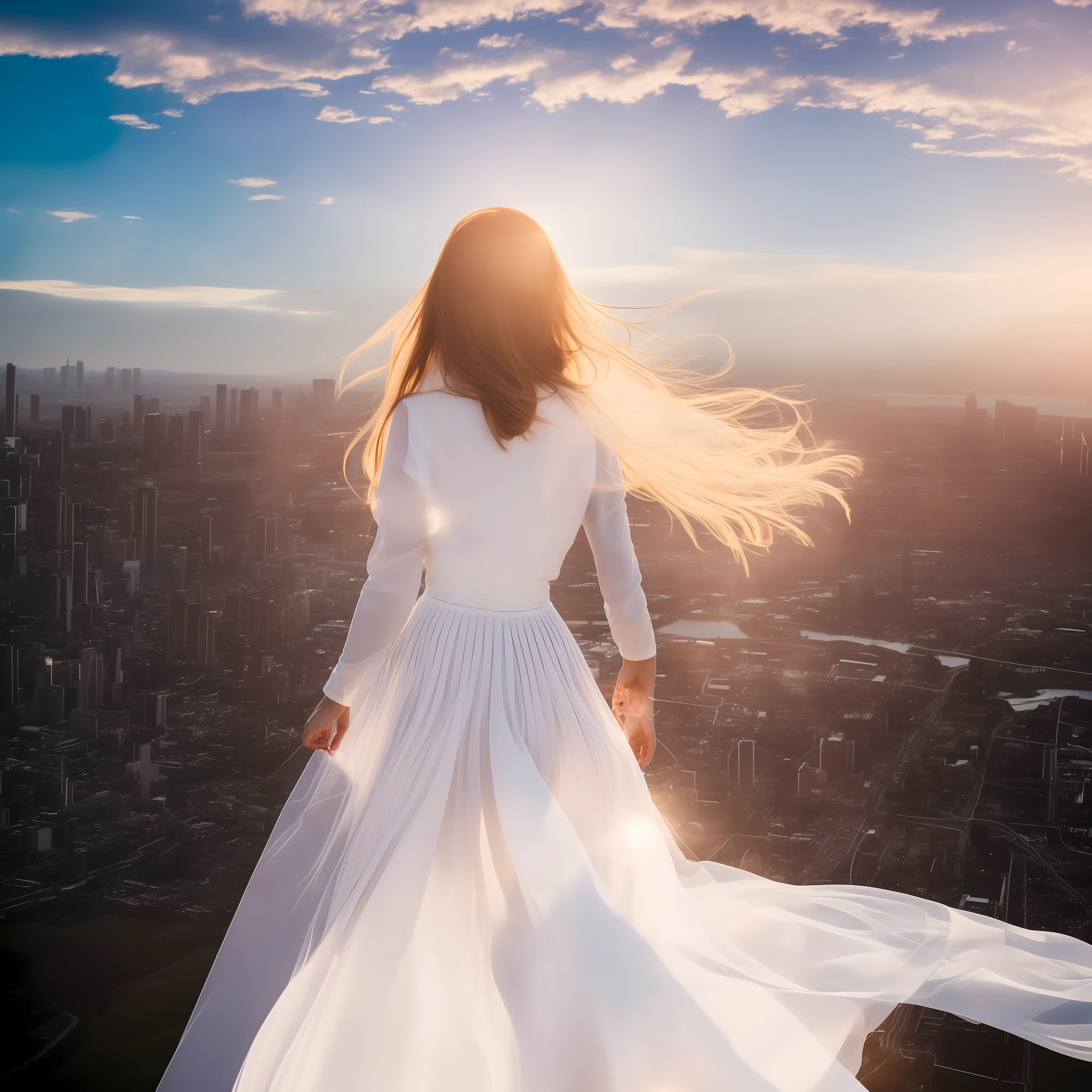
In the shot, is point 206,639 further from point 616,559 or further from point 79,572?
point 616,559

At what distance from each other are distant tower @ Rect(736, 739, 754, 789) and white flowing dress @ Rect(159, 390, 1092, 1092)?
9676mm

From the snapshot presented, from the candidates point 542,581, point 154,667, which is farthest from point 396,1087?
point 154,667

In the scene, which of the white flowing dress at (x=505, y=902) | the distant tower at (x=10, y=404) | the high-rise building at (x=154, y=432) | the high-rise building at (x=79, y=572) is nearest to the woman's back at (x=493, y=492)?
the white flowing dress at (x=505, y=902)

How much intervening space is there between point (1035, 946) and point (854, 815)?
358 inches

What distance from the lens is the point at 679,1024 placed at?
1.12 metres

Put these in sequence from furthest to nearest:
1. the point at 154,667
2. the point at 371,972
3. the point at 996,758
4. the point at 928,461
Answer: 1. the point at 928,461
2. the point at 154,667
3. the point at 996,758
4. the point at 371,972

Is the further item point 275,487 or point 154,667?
point 275,487

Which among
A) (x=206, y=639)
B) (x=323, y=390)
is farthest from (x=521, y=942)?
(x=206, y=639)

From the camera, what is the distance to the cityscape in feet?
22.3

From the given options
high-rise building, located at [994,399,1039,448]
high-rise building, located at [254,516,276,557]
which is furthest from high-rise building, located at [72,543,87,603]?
high-rise building, located at [994,399,1039,448]

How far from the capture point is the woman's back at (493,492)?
4.62 ft

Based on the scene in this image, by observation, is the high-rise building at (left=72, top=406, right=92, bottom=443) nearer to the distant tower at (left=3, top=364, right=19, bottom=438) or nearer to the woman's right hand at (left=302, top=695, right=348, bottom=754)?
the distant tower at (left=3, top=364, right=19, bottom=438)

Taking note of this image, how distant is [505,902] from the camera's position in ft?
4.20

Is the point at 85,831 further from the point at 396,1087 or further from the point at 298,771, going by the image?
the point at 396,1087
